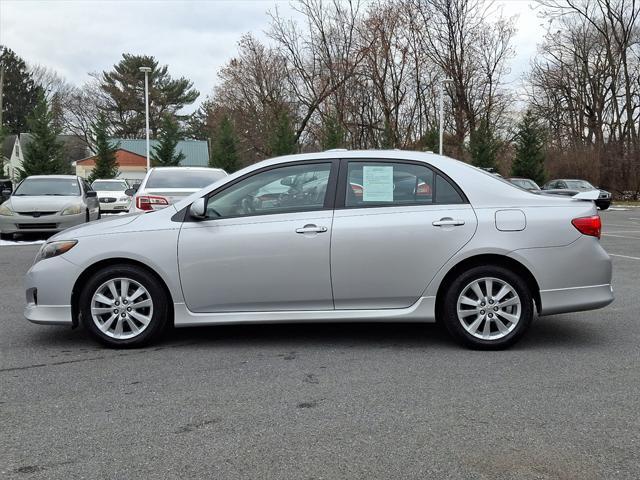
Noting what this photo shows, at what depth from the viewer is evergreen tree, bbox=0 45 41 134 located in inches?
2776

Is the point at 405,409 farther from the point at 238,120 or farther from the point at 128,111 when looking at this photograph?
the point at 128,111

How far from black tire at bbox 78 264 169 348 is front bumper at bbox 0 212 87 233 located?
9.40m

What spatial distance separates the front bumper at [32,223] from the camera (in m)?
13.8

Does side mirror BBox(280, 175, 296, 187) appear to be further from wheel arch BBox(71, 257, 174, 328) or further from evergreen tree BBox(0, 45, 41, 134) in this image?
evergreen tree BBox(0, 45, 41, 134)

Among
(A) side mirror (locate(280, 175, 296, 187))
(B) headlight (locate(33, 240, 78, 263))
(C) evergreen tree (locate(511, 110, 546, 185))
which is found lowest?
(B) headlight (locate(33, 240, 78, 263))

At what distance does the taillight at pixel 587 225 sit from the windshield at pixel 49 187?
12402mm

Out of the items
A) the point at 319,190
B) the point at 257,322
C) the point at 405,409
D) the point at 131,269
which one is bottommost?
the point at 405,409

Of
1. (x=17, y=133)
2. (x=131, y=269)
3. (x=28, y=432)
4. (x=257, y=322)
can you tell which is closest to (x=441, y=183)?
(x=257, y=322)

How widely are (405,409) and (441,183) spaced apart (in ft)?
6.89

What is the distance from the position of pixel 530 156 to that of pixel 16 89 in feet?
185

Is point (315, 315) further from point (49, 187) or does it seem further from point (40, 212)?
point (49, 187)

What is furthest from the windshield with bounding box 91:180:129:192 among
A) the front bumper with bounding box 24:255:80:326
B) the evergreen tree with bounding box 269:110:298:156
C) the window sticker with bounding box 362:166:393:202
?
the window sticker with bounding box 362:166:393:202

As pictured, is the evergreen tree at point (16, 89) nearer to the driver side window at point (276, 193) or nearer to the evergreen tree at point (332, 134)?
the evergreen tree at point (332, 134)

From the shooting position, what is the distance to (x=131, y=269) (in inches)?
205
